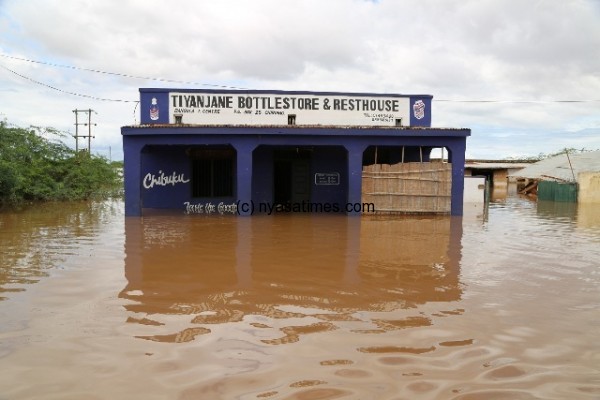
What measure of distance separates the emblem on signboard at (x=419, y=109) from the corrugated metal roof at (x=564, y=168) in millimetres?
13705

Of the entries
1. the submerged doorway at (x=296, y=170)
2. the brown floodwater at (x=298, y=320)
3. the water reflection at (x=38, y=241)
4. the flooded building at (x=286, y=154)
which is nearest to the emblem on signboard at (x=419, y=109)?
the flooded building at (x=286, y=154)

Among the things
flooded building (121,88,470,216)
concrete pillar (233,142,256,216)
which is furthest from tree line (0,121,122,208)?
concrete pillar (233,142,256,216)

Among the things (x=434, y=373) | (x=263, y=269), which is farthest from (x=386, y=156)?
(x=434, y=373)

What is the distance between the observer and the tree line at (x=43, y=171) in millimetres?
18048

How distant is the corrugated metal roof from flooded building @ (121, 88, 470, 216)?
1463 centimetres

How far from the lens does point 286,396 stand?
3.22 metres

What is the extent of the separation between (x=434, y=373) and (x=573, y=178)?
26.8m

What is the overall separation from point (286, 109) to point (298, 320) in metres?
13.0

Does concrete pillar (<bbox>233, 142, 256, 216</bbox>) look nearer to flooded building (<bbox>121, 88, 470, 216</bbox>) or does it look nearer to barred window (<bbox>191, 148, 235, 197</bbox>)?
flooded building (<bbox>121, 88, 470, 216</bbox>)

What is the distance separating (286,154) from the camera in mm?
17547

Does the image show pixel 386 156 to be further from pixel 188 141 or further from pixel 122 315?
pixel 122 315

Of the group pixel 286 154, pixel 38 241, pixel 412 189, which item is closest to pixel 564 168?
pixel 412 189

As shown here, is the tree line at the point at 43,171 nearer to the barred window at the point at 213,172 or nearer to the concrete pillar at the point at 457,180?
the barred window at the point at 213,172

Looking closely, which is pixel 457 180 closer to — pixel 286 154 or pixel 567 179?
pixel 286 154
